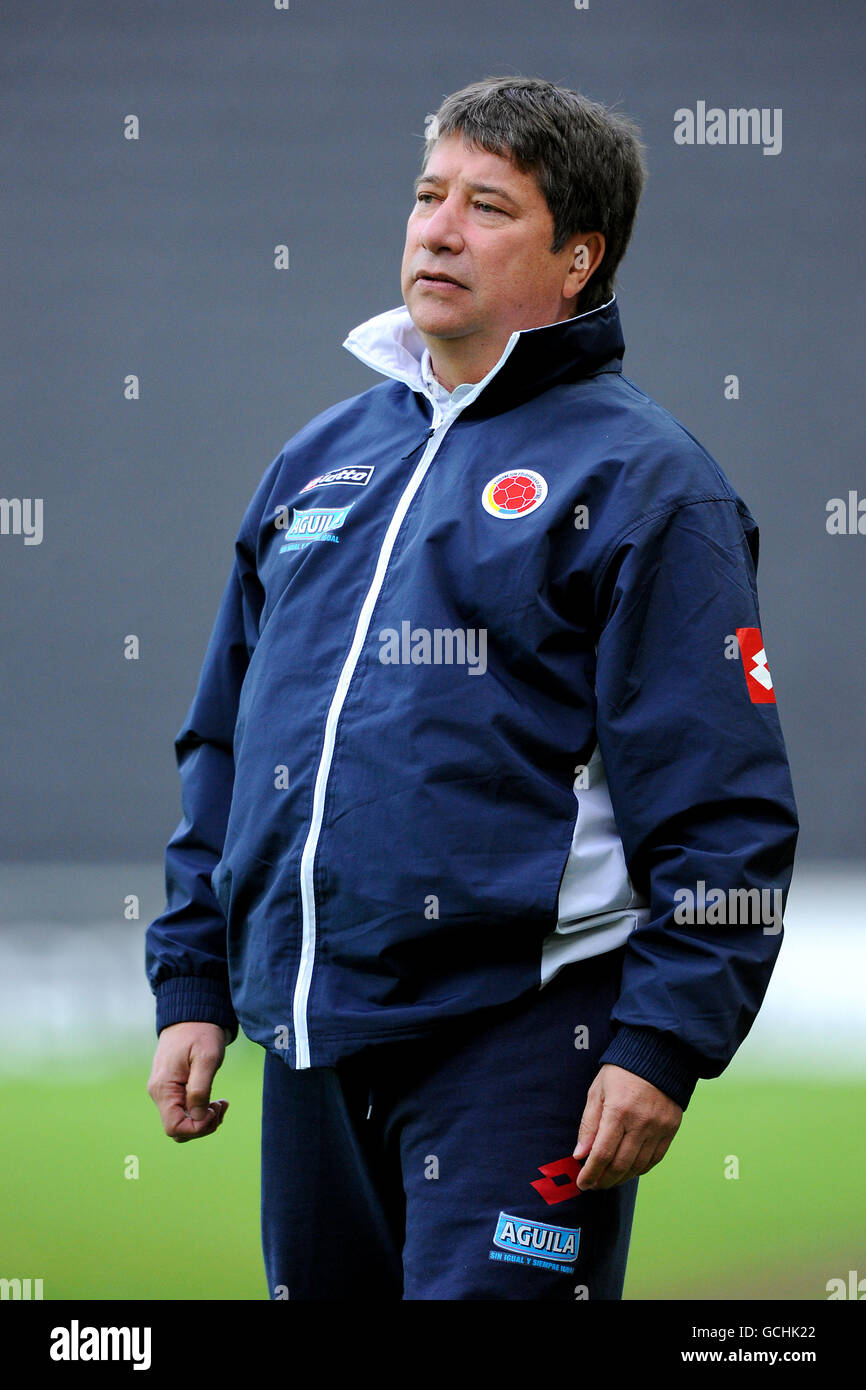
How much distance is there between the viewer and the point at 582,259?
147cm

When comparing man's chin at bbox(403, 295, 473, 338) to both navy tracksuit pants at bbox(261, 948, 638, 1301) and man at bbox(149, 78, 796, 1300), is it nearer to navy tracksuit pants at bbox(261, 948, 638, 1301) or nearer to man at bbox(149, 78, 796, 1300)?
man at bbox(149, 78, 796, 1300)

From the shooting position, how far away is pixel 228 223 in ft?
14.6

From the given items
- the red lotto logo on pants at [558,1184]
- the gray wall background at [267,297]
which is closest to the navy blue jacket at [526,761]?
the red lotto logo on pants at [558,1184]

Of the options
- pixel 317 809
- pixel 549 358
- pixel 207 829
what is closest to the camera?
pixel 317 809

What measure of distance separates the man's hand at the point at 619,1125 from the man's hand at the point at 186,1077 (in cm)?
41

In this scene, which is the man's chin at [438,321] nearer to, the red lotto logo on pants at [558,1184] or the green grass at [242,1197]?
the red lotto logo on pants at [558,1184]

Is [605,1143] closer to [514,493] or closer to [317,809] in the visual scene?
[317,809]

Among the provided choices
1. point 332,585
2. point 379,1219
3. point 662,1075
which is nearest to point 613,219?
point 332,585

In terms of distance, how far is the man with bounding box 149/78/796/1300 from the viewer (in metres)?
1.23

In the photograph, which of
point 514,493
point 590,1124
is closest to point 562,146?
point 514,493

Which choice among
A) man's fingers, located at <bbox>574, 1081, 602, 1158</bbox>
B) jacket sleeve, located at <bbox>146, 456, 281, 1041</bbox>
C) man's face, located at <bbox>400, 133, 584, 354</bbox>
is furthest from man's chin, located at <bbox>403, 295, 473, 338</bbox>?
man's fingers, located at <bbox>574, 1081, 602, 1158</bbox>

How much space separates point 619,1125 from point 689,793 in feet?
0.89

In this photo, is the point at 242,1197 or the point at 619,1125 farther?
the point at 242,1197

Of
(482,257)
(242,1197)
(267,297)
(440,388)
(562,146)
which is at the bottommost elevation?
(242,1197)
